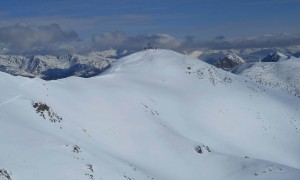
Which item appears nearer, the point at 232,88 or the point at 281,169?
the point at 281,169

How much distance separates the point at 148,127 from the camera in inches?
2680

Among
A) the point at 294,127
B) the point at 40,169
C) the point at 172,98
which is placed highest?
the point at 40,169

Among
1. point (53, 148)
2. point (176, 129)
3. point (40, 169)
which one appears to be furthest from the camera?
point (176, 129)

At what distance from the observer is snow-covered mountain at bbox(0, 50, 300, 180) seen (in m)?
41.4

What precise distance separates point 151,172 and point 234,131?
38300 millimetres

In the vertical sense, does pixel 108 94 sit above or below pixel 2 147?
below

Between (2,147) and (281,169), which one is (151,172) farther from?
(2,147)

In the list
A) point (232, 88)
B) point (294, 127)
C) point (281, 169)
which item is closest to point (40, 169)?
point (281, 169)

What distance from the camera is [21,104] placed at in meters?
51.6

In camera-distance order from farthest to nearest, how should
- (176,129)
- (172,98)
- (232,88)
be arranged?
(232,88), (172,98), (176,129)

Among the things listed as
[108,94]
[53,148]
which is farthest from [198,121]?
[53,148]

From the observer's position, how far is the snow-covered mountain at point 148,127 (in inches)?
1631

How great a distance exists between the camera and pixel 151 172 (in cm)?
5259

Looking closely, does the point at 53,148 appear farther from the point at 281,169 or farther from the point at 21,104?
the point at 281,169
